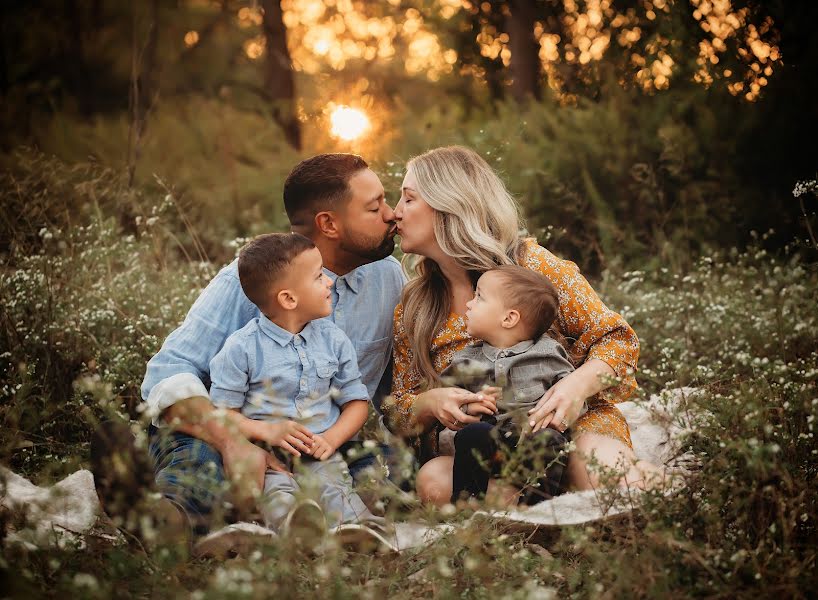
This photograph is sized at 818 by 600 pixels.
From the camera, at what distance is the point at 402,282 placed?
413 cm

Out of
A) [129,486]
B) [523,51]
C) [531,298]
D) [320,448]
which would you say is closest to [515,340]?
[531,298]

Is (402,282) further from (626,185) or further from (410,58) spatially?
(410,58)

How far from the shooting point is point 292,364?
3275 millimetres

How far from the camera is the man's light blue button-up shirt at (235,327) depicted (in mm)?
3344

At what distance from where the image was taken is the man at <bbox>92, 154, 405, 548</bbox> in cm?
300

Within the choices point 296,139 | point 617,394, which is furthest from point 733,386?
point 296,139

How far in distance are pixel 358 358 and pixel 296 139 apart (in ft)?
24.7

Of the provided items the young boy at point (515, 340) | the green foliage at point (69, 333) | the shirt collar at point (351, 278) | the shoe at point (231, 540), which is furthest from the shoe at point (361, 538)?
the green foliage at point (69, 333)

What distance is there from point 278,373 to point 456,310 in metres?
0.95

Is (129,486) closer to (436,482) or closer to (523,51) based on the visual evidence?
(436,482)

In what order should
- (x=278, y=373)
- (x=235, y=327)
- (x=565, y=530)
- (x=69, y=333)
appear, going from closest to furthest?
(x=565, y=530) → (x=278, y=373) → (x=235, y=327) → (x=69, y=333)

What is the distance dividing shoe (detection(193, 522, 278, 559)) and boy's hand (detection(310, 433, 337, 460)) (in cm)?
43

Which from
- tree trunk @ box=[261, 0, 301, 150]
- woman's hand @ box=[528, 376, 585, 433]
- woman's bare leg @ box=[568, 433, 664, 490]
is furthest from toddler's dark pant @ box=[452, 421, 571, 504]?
tree trunk @ box=[261, 0, 301, 150]

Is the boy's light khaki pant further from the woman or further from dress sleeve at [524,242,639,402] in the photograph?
dress sleeve at [524,242,639,402]
